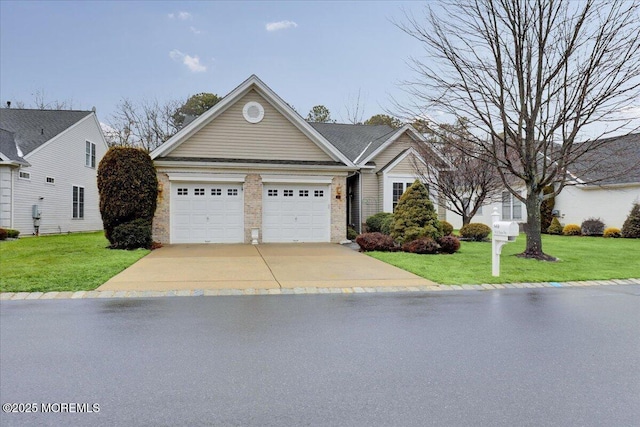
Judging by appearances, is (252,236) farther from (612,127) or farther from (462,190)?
(612,127)

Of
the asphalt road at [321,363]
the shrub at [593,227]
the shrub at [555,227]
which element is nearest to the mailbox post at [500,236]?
the asphalt road at [321,363]

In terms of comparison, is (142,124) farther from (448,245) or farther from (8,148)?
(448,245)

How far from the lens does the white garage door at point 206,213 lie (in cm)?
1630

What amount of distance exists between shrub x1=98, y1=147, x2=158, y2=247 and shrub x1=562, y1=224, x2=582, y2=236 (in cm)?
2050

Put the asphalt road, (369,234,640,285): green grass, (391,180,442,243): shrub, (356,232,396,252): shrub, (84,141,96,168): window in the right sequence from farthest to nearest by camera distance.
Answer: (84,141,96,168): window < (356,232,396,252): shrub < (391,180,442,243): shrub < (369,234,640,285): green grass < the asphalt road

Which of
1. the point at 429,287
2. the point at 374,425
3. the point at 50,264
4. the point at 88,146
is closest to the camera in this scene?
the point at 374,425

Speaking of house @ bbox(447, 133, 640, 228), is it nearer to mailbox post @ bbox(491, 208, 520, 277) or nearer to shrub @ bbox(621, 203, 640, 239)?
shrub @ bbox(621, 203, 640, 239)

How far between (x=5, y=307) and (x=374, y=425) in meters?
6.14

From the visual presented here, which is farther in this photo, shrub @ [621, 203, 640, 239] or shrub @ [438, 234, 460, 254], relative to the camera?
shrub @ [621, 203, 640, 239]

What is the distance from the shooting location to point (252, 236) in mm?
16500

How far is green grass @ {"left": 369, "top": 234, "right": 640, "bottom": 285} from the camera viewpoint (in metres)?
9.36

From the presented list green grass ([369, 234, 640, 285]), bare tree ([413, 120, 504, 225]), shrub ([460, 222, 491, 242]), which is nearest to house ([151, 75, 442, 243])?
bare tree ([413, 120, 504, 225])

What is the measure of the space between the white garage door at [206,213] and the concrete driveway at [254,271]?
205 cm

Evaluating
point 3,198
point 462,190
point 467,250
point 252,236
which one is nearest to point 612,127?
point 467,250
